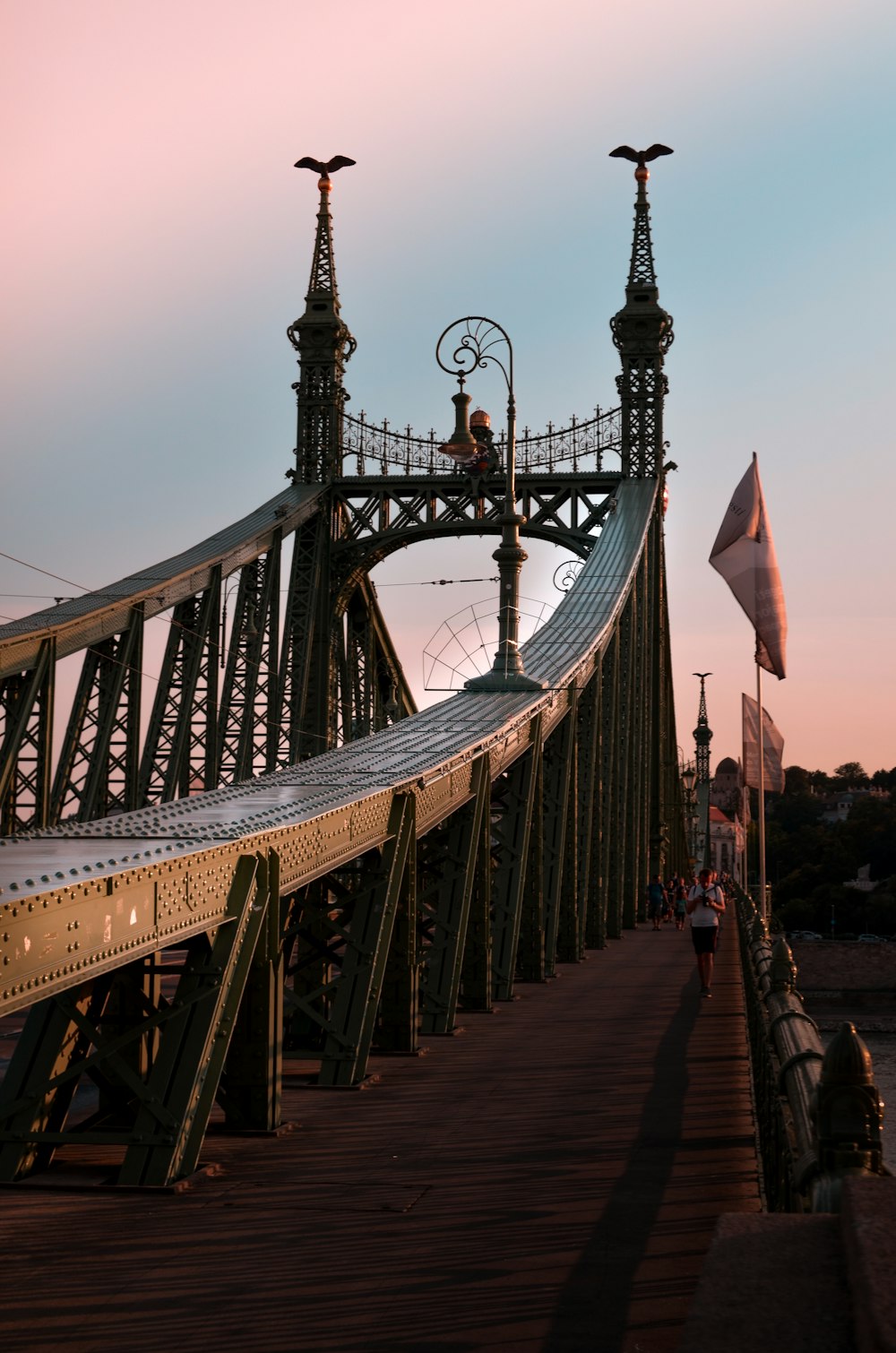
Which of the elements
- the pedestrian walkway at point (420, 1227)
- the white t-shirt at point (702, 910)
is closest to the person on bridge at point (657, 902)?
the white t-shirt at point (702, 910)

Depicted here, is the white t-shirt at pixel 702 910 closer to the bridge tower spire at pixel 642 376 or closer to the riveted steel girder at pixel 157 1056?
the riveted steel girder at pixel 157 1056

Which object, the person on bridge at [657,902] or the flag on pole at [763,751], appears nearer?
the flag on pole at [763,751]

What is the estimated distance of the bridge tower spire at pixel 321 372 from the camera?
38781 millimetres

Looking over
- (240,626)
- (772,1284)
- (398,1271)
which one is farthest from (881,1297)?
(240,626)

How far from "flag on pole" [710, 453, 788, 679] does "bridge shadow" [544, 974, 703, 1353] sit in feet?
37.4

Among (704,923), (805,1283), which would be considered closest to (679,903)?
(704,923)

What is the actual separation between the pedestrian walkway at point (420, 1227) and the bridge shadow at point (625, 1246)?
0.6 inches

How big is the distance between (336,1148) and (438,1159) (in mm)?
695

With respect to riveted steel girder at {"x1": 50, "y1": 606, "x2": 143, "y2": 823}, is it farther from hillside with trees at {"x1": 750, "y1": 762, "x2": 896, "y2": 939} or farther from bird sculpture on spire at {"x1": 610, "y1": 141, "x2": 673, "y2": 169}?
hillside with trees at {"x1": 750, "y1": 762, "x2": 896, "y2": 939}

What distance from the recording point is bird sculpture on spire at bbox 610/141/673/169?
40938 mm

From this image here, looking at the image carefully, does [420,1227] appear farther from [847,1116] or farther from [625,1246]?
[847,1116]

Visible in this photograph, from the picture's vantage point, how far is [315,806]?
10883 mm

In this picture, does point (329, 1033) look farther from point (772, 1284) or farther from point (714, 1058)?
point (772, 1284)

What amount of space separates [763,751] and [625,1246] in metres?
21.5
